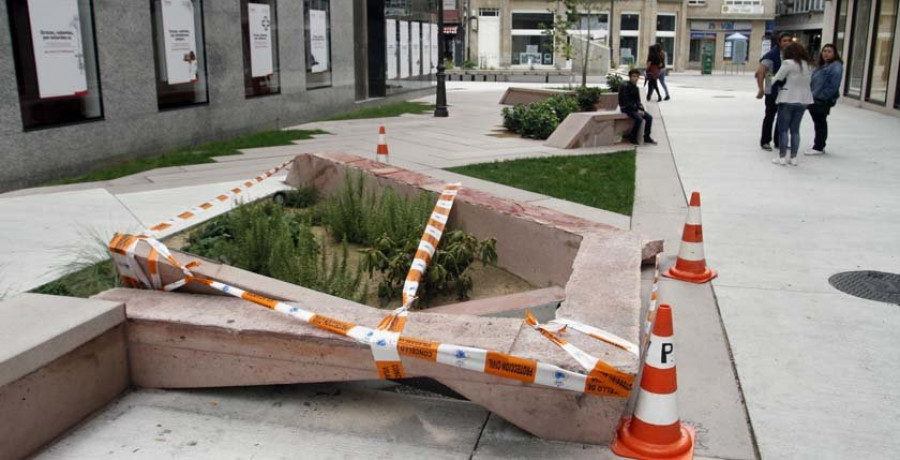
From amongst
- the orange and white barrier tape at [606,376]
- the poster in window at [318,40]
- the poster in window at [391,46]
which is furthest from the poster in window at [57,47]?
the poster in window at [391,46]

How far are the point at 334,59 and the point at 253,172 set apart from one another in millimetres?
9481

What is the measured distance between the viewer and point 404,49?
2528 centimetres

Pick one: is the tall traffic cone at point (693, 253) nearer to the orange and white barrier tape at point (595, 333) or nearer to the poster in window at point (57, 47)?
the orange and white barrier tape at point (595, 333)

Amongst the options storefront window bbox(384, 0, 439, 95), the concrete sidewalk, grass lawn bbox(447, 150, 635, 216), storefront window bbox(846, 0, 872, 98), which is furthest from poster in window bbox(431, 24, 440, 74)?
grass lawn bbox(447, 150, 635, 216)

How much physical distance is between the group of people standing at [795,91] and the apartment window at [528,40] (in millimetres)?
45498

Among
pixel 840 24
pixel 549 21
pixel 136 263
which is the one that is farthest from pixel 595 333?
pixel 549 21

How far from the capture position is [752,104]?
23578mm

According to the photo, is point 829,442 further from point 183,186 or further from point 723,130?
point 723,130

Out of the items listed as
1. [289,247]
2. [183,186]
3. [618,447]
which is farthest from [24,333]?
[183,186]

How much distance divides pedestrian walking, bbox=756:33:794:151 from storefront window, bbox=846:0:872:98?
11.6 metres

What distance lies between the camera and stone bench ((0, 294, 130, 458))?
334 centimetres

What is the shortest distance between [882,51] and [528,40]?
38772 mm

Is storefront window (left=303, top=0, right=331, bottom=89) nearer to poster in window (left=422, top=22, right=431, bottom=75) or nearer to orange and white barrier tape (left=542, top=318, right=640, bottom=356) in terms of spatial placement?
poster in window (left=422, top=22, right=431, bottom=75)

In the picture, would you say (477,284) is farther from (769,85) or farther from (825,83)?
(825,83)
